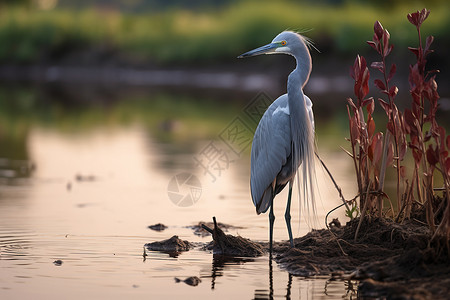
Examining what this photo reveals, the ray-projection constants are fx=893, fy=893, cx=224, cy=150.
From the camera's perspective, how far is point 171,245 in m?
6.89

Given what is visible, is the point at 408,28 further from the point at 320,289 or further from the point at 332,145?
the point at 320,289

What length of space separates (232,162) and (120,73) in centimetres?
2362

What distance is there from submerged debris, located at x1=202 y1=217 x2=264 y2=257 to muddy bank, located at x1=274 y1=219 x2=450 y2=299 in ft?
0.60

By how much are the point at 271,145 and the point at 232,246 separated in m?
0.83

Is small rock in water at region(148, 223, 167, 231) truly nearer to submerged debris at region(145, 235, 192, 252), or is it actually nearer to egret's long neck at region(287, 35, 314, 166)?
submerged debris at region(145, 235, 192, 252)

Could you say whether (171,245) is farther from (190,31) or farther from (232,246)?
(190,31)

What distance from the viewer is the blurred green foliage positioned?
1201 inches

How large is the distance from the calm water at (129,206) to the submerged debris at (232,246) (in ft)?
0.34

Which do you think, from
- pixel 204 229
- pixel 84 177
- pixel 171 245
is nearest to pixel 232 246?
pixel 171 245

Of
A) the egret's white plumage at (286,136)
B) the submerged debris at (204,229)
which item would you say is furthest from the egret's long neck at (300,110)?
the submerged debris at (204,229)

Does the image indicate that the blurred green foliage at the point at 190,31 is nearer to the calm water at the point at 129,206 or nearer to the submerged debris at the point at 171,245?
the calm water at the point at 129,206

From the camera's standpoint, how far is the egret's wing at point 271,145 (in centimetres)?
679

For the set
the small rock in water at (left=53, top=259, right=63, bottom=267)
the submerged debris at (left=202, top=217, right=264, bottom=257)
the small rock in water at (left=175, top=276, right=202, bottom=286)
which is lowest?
the small rock in water at (left=175, top=276, right=202, bottom=286)

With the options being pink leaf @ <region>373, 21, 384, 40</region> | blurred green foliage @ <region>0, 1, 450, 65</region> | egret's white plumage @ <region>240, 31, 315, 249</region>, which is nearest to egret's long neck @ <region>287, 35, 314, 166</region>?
egret's white plumage @ <region>240, 31, 315, 249</region>
